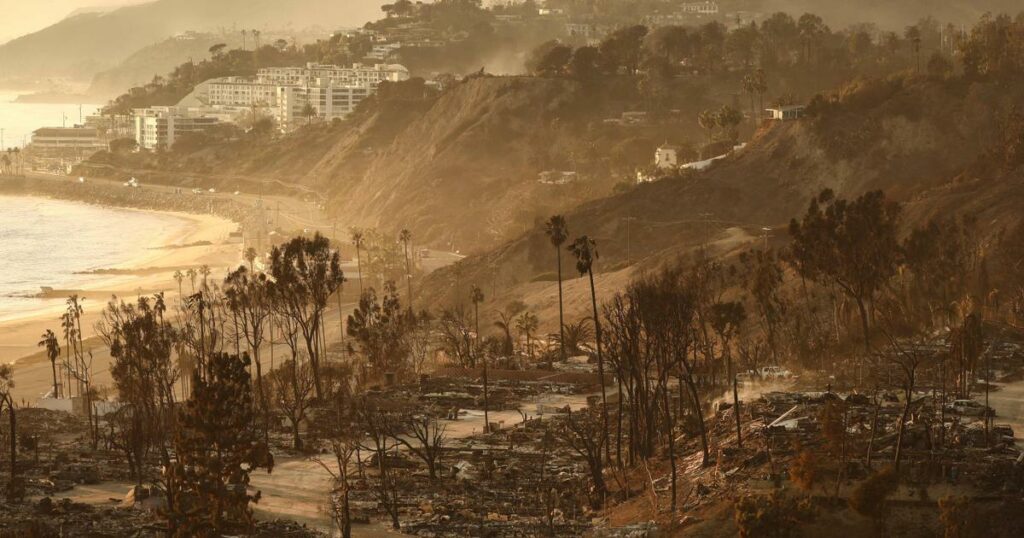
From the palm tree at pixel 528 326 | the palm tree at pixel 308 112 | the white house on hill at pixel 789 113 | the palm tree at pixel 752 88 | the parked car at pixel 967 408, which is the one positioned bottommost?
the parked car at pixel 967 408

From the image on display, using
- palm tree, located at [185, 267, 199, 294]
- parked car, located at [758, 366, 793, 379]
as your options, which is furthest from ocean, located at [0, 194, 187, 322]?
parked car, located at [758, 366, 793, 379]

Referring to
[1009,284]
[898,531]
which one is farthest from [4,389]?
[898,531]

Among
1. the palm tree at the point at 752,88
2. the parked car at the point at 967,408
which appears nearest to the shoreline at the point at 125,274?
the palm tree at the point at 752,88

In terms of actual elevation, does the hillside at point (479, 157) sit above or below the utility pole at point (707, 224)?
above

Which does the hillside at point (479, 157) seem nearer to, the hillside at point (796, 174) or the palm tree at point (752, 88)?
the palm tree at point (752, 88)

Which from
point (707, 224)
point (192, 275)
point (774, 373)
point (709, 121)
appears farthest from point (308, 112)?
point (774, 373)

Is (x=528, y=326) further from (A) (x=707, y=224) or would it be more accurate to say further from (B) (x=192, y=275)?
(B) (x=192, y=275)

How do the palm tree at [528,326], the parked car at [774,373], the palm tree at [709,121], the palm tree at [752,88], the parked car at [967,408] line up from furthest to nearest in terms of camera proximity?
the palm tree at [752,88] < the palm tree at [709,121] < the palm tree at [528,326] < the parked car at [774,373] < the parked car at [967,408]
